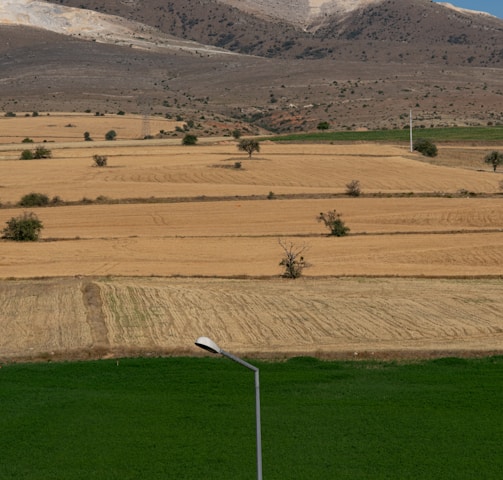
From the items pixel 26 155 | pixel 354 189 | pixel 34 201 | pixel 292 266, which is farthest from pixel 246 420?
pixel 26 155

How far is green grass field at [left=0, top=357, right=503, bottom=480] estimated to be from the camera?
22188 mm

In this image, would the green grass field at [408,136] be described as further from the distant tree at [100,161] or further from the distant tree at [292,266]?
the distant tree at [292,266]

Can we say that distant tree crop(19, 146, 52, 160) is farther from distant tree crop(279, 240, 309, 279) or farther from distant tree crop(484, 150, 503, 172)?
distant tree crop(279, 240, 309, 279)

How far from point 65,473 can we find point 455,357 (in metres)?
13.7

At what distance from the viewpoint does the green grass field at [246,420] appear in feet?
72.8

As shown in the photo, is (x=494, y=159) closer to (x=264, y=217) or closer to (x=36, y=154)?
(x=264, y=217)

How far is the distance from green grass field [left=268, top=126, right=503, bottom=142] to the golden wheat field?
1617 centimetres

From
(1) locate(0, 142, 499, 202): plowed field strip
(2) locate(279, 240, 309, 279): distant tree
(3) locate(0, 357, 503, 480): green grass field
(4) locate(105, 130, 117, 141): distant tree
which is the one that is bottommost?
(4) locate(105, 130, 117, 141): distant tree

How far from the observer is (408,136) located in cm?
12044

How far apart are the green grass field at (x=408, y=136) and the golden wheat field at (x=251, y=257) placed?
16175mm

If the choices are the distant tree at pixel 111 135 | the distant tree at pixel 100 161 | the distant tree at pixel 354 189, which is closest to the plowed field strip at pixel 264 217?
the distant tree at pixel 354 189

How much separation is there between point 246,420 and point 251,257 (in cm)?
2657

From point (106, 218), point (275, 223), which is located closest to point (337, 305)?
point (275, 223)

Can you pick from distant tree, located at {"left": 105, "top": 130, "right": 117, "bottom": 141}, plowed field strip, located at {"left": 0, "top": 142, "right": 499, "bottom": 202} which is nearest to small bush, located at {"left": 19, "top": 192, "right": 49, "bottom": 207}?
plowed field strip, located at {"left": 0, "top": 142, "right": 499, "bottom": 202}
